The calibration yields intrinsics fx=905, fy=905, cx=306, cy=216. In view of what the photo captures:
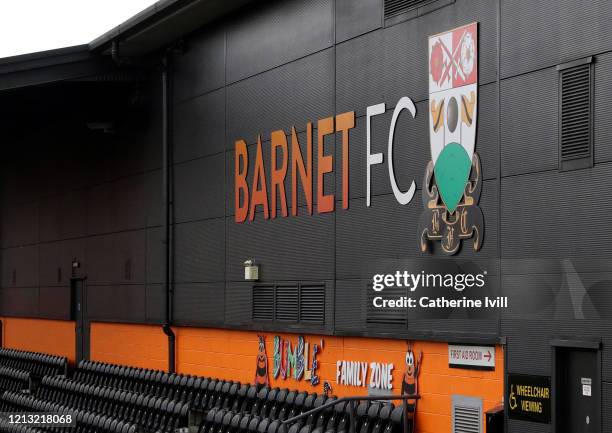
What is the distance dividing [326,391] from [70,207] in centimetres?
1050

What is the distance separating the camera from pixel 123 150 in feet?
58.3

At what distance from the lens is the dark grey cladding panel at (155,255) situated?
1608 cm

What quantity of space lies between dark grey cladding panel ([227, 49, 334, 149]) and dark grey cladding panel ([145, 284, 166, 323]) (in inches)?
131

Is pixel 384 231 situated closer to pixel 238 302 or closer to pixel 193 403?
pixel 238 302

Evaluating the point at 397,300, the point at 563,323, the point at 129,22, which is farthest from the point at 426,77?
the point at 129,22

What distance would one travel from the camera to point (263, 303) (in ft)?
43.4

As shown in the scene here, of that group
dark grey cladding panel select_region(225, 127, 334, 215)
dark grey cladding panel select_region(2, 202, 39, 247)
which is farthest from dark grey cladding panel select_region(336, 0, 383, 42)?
dark grey cladding panel select_region(2, 202, 39, 247)

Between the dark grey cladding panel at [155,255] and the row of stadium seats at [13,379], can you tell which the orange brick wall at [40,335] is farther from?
the dark grey cladding panel at [155,255]

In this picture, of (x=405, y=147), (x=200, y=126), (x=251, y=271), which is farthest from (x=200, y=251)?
(x=405, y=147)

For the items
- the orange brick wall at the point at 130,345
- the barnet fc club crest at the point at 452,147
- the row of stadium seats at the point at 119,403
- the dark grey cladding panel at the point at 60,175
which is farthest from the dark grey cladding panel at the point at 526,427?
the dark grey cladding panel at the point at 60,175

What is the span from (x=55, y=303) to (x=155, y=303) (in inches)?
230

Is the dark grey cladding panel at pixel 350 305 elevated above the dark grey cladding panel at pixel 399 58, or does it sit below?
below

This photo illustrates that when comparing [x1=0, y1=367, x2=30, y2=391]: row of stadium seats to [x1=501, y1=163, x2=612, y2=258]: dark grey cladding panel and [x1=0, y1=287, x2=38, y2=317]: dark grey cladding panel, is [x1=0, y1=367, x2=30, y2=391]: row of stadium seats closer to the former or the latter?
[x1=0, y1=287, x2=38, y2=317]: dark grey cladding panel

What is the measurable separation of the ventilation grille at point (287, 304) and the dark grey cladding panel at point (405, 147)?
5.98ft
